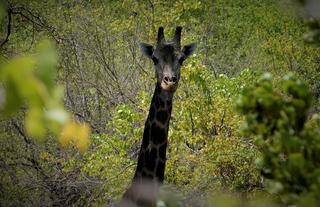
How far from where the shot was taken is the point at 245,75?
8.55 m

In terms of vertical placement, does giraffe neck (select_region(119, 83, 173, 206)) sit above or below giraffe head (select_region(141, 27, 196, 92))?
below

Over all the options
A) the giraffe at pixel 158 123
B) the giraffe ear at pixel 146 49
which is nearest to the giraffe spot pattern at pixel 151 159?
the giraffe at pixel 158 123

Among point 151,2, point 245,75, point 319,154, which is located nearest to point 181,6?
point 151,2

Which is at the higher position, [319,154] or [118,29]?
[118,29]

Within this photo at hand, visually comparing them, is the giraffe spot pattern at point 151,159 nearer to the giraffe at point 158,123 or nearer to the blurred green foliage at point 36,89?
the giraffe at point 158,123

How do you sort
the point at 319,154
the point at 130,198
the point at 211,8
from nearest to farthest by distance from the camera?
the point at 319,154
the point at 130,198
the point at 211,8

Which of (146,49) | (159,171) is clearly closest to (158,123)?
(159,171)

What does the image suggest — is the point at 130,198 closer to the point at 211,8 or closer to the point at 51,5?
the point at 51,5

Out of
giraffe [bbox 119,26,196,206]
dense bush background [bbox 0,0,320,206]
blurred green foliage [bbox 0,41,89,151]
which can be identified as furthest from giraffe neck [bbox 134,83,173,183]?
blurred green foliage [bbox 0,41,89,151]

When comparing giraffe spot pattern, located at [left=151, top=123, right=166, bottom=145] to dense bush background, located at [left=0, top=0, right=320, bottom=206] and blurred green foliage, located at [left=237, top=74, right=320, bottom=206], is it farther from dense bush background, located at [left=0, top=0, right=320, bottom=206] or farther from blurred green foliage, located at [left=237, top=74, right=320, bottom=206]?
blurred green foliage, located at [left=237, top=74, right=320, bottom=206]

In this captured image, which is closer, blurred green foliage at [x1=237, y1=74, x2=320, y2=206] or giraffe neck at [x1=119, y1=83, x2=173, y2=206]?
blurred green foliage at [x1=237, y1=74, x2=320, y2=206]

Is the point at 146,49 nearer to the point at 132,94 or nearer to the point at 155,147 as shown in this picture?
the point at 155,147

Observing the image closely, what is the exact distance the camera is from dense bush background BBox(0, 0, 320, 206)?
8.48m

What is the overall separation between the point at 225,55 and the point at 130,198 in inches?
371
